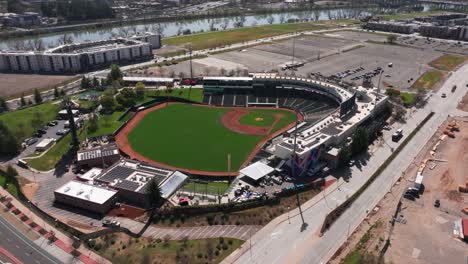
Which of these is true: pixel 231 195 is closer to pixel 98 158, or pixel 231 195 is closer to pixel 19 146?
pixel 98 158

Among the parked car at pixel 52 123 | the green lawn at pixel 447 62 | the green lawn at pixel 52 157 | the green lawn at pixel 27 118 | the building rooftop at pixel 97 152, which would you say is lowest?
the green lawn at pixel 52 157

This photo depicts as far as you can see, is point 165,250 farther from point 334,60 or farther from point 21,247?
point 334,60

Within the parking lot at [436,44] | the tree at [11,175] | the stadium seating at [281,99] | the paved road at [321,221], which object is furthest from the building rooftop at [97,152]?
the parking lot at [436,44]

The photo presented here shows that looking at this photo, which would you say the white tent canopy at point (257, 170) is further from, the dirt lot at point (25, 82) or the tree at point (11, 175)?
the dirt lot at point (25, 82)

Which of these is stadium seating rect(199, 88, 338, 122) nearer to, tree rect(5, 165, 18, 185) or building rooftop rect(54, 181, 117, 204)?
building rooftop rect(54, 181, 117, 204)

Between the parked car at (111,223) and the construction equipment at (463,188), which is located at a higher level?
the construction equipment at (463,188)

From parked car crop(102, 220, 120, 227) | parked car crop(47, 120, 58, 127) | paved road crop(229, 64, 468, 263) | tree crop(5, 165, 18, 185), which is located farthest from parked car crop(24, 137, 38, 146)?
paved road crop(229, 64, 468, 263)
